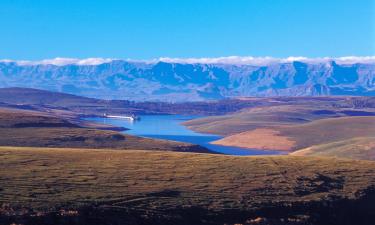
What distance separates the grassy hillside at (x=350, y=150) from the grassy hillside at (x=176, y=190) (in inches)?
1903

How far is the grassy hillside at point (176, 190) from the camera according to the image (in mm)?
41312

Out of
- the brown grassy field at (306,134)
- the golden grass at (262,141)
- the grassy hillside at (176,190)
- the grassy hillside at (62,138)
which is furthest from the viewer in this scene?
the golden grass at (262,141)

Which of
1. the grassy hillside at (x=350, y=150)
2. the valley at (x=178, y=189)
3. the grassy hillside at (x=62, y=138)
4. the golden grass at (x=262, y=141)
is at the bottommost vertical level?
the golden grass at (x=262, y=141)

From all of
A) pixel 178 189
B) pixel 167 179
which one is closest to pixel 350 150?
pixel 167 179

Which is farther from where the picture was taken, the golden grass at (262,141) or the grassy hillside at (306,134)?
the golden grass at (262,141)

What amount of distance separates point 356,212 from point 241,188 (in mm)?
9543

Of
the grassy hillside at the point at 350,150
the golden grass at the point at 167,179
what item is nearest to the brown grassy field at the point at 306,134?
the grassy hillside at the point at 350,150

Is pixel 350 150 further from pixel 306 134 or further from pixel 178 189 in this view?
pixel 178 189

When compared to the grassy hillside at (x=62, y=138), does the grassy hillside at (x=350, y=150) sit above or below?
below

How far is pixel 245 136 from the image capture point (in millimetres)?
169625

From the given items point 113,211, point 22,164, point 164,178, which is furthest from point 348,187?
point 22,164

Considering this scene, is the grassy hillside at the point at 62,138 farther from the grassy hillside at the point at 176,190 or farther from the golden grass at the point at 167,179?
the grassy hillside at the point at 176,190

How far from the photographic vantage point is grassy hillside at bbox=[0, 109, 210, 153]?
331 feet

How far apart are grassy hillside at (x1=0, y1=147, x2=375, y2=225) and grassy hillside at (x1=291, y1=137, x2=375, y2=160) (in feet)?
159
